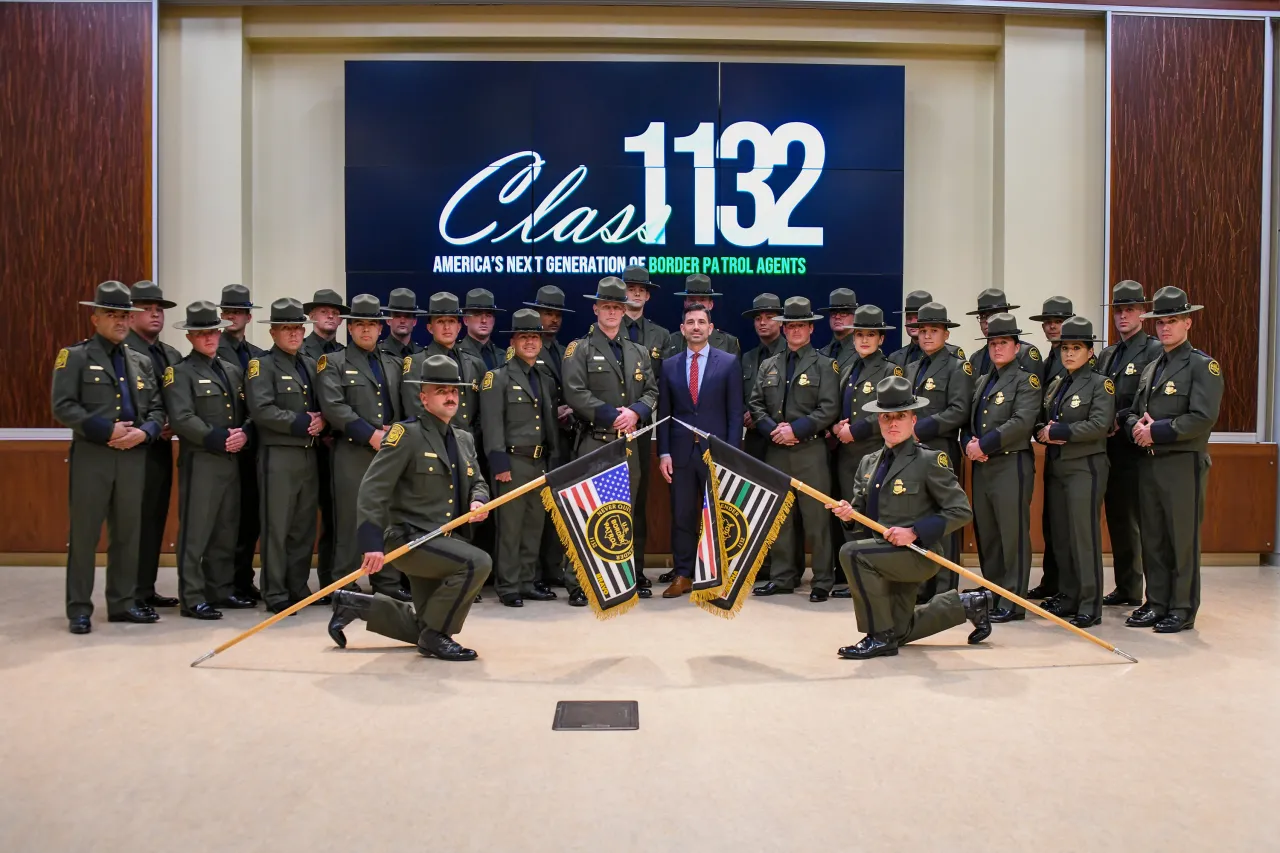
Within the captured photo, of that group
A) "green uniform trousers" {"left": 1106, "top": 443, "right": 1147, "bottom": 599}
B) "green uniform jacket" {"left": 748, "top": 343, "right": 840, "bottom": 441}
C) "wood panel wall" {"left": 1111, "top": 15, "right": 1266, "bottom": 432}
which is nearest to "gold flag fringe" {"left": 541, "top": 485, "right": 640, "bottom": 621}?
"green uniform jacket" {"left": 748, "top": 343, "right": 840, "bottom": 441}

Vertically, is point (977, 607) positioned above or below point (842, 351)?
below

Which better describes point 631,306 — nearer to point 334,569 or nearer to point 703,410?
point 703,410

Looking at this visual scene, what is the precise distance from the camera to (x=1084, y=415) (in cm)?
615

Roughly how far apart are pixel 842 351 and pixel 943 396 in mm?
897

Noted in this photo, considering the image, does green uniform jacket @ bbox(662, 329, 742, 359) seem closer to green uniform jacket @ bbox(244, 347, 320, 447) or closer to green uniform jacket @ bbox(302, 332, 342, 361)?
green uniform jacket @ bbox(302, 332, 342, 361)

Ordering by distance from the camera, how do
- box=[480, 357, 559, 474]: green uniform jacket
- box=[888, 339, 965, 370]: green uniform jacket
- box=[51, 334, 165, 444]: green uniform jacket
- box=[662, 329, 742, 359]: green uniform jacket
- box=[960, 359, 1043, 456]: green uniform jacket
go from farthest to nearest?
box=[662, 329, 742, 359]: green uniform jacket < box=[888, 339, 965, 370]: green uniform jacket < box=[480, 357, 559, 474]: green uniform jacket < box=[960, 359, 1043, 456]: green uniform jacket < box=[51, 334, 165, 444]: green uniform jacket

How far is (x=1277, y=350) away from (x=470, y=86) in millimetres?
6734

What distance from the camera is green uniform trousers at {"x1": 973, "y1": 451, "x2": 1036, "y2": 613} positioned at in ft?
20.6

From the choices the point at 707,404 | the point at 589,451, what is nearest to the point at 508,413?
the point at 589,451

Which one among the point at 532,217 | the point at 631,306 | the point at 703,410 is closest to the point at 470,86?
the point at 532,217

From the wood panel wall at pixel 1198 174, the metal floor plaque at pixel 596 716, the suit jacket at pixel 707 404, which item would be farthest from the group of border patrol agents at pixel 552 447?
the wood panel wall at pixel 1198 174

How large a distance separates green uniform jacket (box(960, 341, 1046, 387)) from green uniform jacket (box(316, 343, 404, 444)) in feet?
12.1

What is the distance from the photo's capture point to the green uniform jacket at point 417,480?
5.11m

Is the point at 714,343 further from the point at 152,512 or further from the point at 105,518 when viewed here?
the point at 105,518
